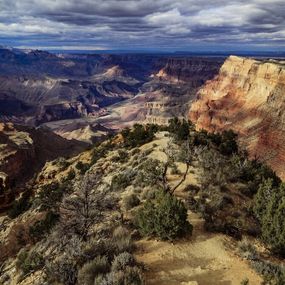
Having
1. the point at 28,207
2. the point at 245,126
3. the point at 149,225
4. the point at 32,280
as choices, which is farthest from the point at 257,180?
the point at 245,126

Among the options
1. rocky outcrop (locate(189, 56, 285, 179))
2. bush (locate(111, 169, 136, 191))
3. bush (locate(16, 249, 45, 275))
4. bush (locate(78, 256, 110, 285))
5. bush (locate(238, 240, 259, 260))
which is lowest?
rocky outcrop (locate(189, 56, 285, 179))

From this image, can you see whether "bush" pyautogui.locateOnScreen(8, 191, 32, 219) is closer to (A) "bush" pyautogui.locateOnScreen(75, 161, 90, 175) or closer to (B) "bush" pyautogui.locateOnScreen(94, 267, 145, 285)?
(A) "bush" pyautogui.locateOnScreen(75, 161, 90, 175)

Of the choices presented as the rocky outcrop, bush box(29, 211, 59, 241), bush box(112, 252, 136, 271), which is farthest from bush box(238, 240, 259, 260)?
the rocky outcrop

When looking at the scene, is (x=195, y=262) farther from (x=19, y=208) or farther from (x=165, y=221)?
(x=19, y=208)

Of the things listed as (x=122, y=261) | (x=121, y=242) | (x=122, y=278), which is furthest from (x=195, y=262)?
(x=122, y=278)

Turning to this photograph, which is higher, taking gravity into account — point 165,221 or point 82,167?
point 165,221

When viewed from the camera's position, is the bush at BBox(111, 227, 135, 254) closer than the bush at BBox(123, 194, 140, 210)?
Yes

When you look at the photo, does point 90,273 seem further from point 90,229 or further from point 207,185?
point 207,185
